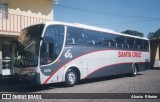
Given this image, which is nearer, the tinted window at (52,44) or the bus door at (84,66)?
Result: the tinted window at (52,44)

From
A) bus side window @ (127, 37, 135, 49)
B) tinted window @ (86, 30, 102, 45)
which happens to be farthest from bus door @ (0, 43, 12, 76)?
bus side window @ (127, 37, 135, 49)

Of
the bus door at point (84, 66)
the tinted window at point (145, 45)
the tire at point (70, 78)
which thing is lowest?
the tire at point (70, 78)

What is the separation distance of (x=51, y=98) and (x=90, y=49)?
18.4 ft

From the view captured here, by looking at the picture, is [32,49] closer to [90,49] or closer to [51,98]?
→ [51,98]

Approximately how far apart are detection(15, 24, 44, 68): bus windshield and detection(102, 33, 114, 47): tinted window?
5.41m

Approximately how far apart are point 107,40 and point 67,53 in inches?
168

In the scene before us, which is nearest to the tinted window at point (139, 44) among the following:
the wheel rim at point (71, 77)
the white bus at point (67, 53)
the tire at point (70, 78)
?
the white bus at point (67, 53)

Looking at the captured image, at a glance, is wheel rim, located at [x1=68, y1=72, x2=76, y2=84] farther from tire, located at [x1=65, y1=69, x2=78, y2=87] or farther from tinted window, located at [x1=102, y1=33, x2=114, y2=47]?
tinted window, located at [x1=102, y1=33, x2=114, y2=47]

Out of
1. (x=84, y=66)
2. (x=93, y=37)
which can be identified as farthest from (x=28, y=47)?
(x=93, y=37)

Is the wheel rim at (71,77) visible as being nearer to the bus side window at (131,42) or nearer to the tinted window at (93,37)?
the tinted window at (93,37)

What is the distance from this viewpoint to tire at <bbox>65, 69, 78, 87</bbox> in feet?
42.9

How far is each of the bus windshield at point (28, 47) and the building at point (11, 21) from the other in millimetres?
3885

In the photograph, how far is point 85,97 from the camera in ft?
32.6

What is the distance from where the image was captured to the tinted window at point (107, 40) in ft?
52.7
